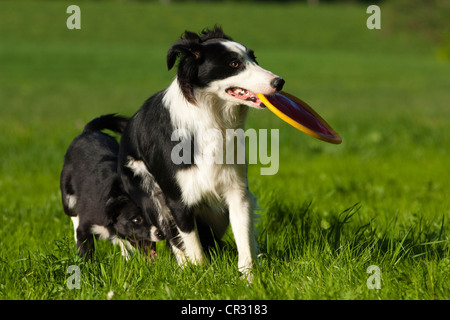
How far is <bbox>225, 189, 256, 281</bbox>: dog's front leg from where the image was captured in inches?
144

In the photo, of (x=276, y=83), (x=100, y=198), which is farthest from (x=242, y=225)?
(x=100, y=198)

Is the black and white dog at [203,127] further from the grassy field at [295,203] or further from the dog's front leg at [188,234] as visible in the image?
the grassy field at [295,203]

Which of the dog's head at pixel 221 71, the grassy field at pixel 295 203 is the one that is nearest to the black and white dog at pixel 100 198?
the grassy field at pixel 295 203

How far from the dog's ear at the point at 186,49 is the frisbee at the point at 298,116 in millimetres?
502

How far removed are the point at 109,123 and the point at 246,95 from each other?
212 centimetres

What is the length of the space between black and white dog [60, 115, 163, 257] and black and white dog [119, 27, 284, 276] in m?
0.39

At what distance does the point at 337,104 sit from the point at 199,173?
1646cm

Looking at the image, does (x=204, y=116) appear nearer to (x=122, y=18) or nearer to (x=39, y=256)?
(x=39, y=256)

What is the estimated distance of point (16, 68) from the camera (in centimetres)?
2991

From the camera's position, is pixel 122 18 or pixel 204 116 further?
pixel 122 18

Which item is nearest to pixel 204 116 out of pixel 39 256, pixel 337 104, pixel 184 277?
pixel 184 277

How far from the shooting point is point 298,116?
3.96 metres

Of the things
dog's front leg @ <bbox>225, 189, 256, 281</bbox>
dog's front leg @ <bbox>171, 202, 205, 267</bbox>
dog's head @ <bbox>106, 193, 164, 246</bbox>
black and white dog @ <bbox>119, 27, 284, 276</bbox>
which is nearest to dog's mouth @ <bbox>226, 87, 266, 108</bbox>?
black and white dog @ <bbox>119, 27, 284, 276</bbox>

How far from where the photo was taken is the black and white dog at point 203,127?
352 cm
